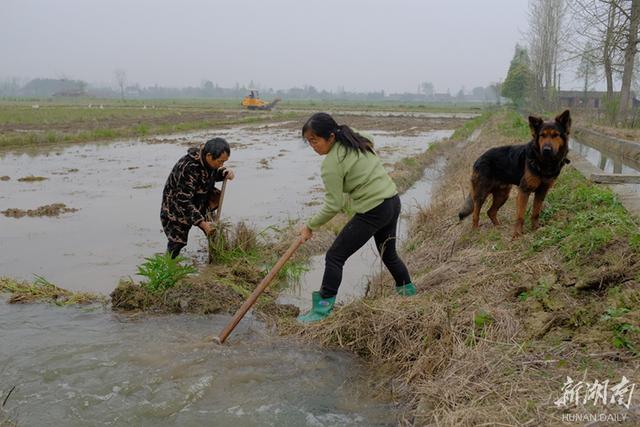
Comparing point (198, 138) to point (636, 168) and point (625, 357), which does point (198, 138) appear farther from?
point (625, 357)

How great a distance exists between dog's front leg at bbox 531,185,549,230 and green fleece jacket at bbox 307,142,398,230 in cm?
199

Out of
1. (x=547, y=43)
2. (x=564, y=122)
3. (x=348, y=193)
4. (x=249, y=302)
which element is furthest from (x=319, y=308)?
(x=547, y=43)

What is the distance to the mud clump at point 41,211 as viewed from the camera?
30.1 feet

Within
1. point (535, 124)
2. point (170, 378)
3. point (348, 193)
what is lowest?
point (170, 378)

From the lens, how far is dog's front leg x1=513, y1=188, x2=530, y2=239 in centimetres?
525

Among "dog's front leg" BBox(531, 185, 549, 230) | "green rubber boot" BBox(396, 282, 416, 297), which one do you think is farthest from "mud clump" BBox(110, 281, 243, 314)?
"dog's front leg" BBox(531, 185, 549, 230)

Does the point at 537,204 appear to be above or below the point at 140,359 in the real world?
above

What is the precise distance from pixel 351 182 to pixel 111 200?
8104 mm

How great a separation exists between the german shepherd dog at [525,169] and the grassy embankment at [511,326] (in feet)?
1.33

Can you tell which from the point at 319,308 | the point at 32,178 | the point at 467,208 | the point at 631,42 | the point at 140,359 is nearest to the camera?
Answer: the point at 140,359

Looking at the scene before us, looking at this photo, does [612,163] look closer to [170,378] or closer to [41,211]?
[170,378]

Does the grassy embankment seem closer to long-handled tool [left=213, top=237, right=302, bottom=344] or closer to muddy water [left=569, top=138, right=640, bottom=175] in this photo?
long-handled tool [left=213, top=237, right=302, bottom=344]

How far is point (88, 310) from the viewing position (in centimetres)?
496

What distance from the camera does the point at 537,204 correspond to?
5.40 m
